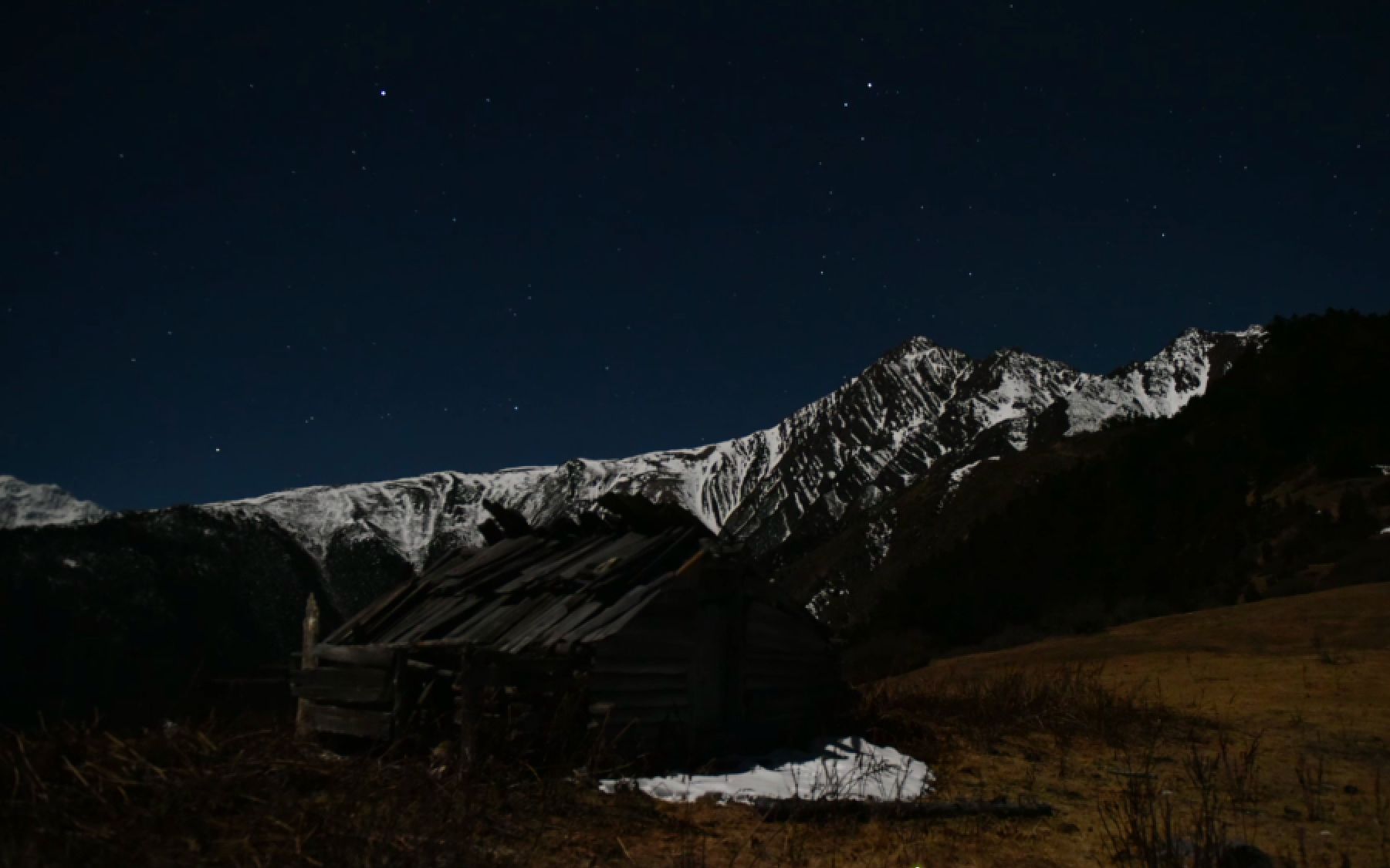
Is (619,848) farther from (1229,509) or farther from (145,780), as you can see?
(1229,509)

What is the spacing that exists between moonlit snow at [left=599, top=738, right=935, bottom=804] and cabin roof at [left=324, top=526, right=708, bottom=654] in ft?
6.77

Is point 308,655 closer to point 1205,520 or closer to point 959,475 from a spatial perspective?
point 1205,520

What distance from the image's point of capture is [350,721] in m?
12.6

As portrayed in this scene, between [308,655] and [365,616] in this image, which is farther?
[365,616]

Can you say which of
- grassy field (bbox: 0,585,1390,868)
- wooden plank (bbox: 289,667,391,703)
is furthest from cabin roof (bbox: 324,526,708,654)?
grassy field (bbox: 0,585,1390,868)

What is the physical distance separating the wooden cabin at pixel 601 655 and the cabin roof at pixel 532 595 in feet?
0.11

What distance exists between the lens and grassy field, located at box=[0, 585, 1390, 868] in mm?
5441

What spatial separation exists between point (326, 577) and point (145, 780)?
148 meters

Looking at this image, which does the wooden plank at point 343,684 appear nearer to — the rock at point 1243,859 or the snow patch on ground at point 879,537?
the rock at point 1243,859

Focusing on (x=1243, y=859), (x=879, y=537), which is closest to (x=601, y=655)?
(x=1243, y=859)

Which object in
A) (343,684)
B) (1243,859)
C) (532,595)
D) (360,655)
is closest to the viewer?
(1243,859)

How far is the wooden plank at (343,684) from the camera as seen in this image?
12.0 metres

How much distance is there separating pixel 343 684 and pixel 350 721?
568 mm

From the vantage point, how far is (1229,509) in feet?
130
